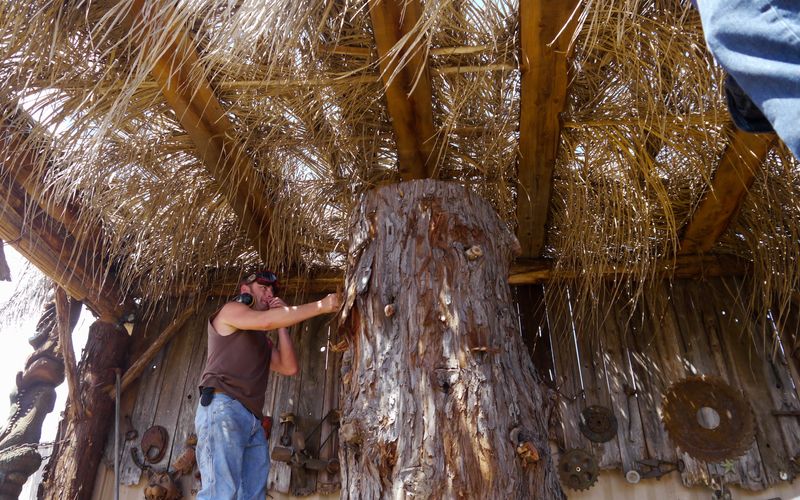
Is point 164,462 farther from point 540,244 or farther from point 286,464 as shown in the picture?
point 540,244

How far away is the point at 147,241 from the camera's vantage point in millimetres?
3396

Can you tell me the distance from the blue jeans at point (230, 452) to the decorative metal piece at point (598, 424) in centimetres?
161

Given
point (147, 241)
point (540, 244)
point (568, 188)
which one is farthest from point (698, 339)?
point (147, 241)

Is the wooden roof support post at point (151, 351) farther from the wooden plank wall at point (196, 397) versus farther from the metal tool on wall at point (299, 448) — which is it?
the metal tool on wall at point (299, 448)

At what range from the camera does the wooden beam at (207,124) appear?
227cm

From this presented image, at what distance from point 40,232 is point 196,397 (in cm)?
122

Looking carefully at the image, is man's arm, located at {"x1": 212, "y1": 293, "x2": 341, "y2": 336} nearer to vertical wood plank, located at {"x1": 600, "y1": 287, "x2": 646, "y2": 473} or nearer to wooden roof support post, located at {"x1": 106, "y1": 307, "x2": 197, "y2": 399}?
wooden roof support post, located at {"x1": 106, "y1": 307, "x2": 197, "y2": 399}

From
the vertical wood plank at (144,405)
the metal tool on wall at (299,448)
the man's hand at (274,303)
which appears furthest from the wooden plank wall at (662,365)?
the vertical wood plank at (144,405)

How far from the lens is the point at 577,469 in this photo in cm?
338

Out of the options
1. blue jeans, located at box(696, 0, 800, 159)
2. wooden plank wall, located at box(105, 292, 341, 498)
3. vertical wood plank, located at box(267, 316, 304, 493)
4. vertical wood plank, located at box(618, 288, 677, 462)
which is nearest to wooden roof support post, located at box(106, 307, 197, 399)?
wooden plank wall, located at box(105, 292, 341, 498)

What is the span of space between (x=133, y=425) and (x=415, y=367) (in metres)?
2.38

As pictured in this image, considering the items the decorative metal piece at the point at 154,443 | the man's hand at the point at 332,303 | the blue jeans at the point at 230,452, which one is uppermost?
the man's hand at the point at 332,303

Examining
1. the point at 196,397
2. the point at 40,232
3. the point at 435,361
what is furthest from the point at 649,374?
the point at 40,232

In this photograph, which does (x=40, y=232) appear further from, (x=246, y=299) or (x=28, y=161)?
(x=246, y=299)
